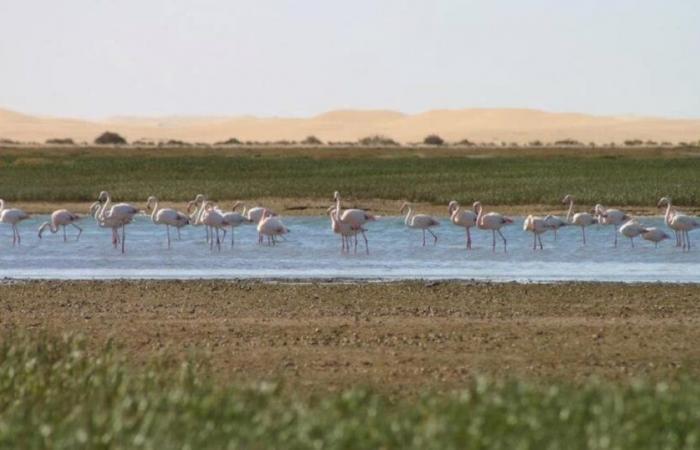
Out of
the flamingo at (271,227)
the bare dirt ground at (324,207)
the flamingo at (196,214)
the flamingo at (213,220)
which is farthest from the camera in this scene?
the bare dirt ground at (324,207)

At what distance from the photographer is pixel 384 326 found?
1678 centimetres

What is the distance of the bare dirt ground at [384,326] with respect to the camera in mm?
13922

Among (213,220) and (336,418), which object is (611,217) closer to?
(213,220)

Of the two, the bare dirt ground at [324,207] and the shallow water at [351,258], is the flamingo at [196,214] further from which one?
the bare dirt ground at [324,207]

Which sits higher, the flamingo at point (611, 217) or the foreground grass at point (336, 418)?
the foreground grass at point (336, 418)

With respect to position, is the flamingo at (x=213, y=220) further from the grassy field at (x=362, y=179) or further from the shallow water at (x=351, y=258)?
the grassy field at (x=362, y=179)

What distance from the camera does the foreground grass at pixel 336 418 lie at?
27.7ft

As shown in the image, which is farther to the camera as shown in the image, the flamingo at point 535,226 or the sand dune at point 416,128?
the sand dune at point 416,128

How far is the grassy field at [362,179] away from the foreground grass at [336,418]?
28.7 meters

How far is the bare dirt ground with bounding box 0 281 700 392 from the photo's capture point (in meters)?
13.9

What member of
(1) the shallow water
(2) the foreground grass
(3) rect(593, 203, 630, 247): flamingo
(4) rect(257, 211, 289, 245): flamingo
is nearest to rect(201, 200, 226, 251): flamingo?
(1) the shallow water

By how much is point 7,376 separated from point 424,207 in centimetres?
2825

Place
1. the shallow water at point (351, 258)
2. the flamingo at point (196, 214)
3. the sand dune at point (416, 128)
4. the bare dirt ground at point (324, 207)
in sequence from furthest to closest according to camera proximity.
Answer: the sand dune at point (416, 128)
the bare dirt ground at point (324, 207)
the flamingo at point (196, 214)
the shallow water at point (351, 258)

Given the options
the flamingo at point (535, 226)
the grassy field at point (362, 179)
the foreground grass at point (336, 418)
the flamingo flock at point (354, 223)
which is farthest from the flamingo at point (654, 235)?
the foreground grass at point (336, 418)
